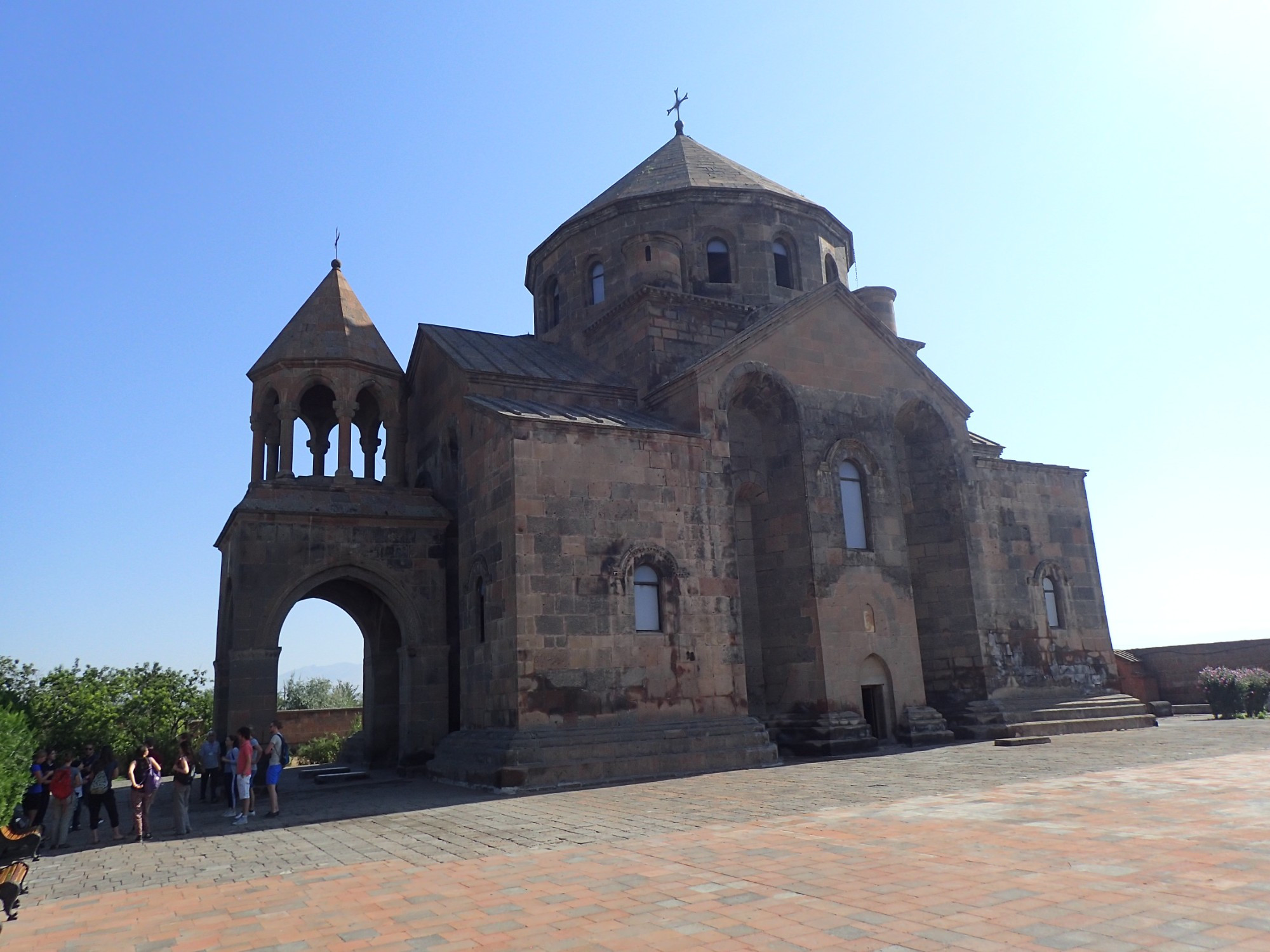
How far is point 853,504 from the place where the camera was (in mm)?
17422

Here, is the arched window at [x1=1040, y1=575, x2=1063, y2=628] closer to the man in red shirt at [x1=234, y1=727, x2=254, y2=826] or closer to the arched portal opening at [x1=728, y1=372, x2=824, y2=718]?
the arched portal opening at [x1=728, y1=372, x2=824, y2=718]

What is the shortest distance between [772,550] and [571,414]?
4769 mm

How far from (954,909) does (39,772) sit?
11.4 m

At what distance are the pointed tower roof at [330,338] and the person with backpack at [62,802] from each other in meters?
9.06

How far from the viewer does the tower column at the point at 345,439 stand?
1731 centimetres

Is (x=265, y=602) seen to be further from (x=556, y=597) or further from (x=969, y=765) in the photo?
(x=969, y=765)

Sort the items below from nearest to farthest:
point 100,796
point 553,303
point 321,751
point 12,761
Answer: point 12,761, point 100,796, point 321,751, point 553,303

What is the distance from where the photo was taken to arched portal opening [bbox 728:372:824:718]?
1623 centimetres

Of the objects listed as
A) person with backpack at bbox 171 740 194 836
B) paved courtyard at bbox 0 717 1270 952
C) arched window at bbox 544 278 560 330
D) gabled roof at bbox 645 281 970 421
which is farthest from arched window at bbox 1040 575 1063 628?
person with backpack at bbox 171 740 194 836

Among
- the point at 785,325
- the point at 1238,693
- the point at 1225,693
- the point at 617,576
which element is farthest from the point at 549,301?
the point at 1238,693

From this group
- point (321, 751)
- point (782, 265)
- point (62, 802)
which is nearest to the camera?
point (62, 802)

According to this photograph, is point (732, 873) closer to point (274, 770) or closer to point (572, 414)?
point (274, 770)

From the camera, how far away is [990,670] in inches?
709

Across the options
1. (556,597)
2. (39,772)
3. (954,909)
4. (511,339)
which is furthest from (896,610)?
(39,772)
